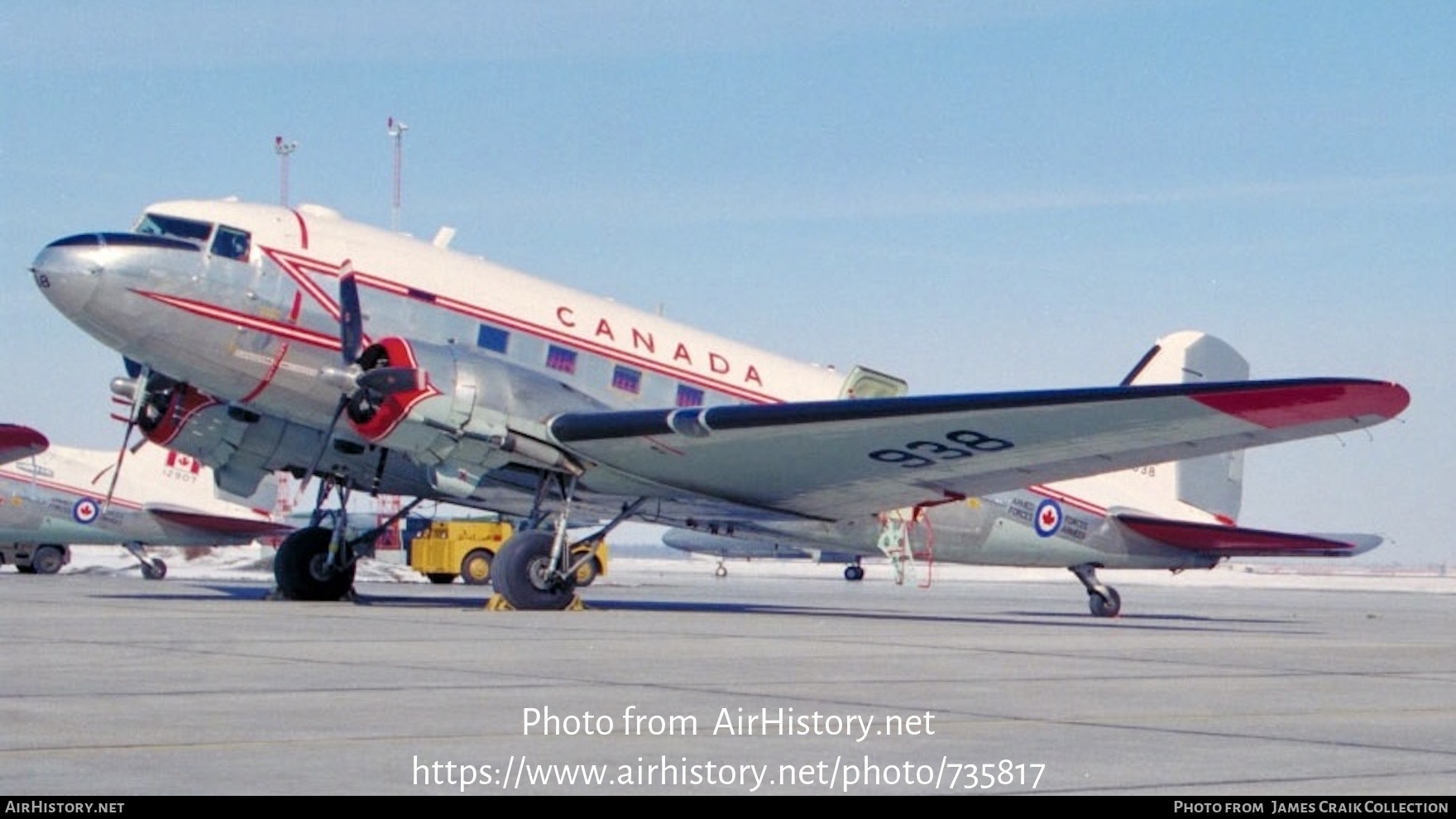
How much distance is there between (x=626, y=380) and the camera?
24391 mm

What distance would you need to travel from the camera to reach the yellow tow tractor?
2015 inches

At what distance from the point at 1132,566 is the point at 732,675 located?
16564 mm

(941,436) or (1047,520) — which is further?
(1047,520)

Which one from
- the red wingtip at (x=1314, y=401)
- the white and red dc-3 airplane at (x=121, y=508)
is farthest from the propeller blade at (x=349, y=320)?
the white and red dc-3 airplane at (x=121, y=508)

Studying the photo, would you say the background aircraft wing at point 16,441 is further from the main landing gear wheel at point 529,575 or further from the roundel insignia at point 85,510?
the roundel insignia at point 85,510

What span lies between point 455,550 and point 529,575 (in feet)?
98.4

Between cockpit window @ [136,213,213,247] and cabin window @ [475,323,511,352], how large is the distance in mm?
3588

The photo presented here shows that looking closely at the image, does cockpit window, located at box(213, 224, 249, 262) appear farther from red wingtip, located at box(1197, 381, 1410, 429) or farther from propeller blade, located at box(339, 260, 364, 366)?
red wingtip, located at box(1197, 381, 1410, 429)

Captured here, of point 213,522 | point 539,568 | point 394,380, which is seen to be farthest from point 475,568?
point 394,380

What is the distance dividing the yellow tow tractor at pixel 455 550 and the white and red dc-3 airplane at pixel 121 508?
4.46 meters

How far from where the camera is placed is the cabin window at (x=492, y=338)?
23359 mm

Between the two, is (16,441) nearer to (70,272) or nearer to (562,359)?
(70,272)

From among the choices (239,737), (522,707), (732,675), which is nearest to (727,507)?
(732,675)

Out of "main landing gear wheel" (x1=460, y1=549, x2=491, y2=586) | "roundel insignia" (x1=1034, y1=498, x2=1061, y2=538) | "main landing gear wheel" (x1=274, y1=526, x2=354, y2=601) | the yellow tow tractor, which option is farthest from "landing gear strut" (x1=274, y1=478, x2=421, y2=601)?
the yellow tow tractor
